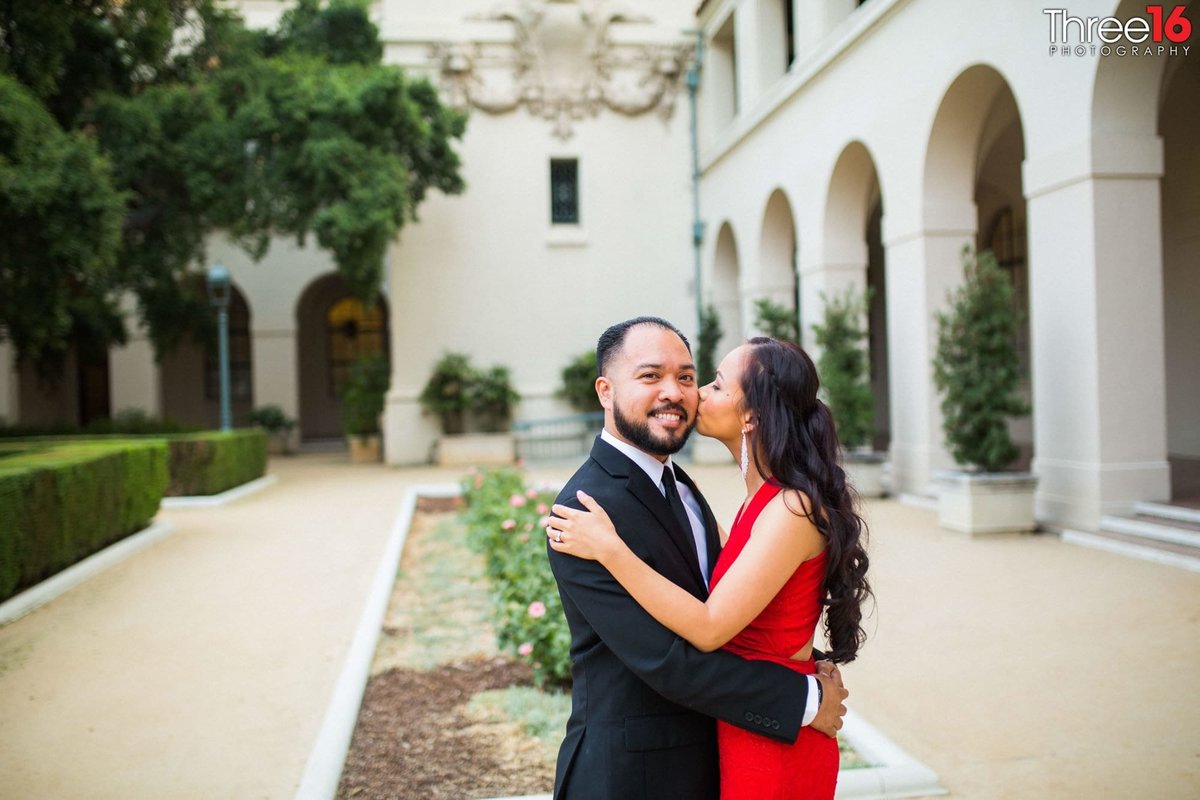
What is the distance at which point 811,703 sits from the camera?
1.98 metres

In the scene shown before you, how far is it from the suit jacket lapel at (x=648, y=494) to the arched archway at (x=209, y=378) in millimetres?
26720

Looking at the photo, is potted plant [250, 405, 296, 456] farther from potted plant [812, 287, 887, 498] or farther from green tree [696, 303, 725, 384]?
potted plant [812, 287, 887, 498]

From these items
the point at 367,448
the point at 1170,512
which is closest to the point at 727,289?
the point at 367,448

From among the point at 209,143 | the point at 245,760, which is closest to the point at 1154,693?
the point at 245,760

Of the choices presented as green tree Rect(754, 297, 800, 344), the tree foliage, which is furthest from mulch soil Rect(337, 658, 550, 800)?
the tree foliage

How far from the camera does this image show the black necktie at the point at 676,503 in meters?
2.16

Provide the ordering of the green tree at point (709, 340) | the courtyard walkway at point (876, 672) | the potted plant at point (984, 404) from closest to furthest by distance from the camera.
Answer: the courtyard walkway at point (876, 672) → the potted plant at point (984, 404) → the green tree at point (709, 340)

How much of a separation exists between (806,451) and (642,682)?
2.06 ft

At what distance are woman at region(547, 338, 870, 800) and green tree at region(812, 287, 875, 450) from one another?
33.1 feet

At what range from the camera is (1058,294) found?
29.3ft

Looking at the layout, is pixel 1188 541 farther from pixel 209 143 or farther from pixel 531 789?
pixel 209 143

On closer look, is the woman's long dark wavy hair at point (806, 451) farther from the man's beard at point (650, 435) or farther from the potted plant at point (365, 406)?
the potted plant at point (365, 406)

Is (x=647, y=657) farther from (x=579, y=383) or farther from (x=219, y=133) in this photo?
(x=579, y=383)

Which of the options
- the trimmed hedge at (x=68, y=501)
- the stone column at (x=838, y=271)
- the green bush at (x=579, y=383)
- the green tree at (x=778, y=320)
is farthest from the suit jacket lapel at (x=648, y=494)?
the green bush at (x=579, y=383)
